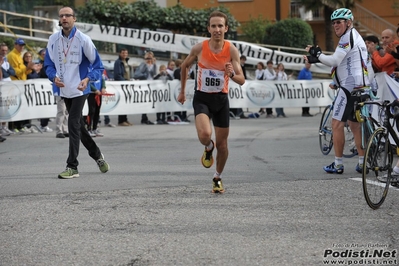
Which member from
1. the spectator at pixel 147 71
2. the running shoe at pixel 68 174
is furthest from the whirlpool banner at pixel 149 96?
the running shoe at pixel 68 174

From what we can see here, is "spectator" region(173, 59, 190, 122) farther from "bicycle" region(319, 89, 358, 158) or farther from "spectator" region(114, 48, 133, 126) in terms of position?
"bicycle" region(319, 89, 358, 158)

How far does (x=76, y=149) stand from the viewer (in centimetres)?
1129

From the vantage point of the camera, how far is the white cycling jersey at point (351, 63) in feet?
36.9

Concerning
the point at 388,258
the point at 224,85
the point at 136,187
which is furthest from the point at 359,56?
the point at 388,258

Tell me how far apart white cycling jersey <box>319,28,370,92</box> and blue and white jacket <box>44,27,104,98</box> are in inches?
120

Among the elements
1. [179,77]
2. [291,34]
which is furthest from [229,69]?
[291,34]

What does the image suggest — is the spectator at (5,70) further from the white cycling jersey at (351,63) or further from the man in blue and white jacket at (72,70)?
the white cycling jersey at (351,63)

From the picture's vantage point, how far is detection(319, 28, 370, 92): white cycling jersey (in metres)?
11.2

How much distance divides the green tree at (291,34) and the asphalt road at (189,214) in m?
31.9

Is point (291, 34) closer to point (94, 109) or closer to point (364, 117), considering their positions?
point (94, 109)

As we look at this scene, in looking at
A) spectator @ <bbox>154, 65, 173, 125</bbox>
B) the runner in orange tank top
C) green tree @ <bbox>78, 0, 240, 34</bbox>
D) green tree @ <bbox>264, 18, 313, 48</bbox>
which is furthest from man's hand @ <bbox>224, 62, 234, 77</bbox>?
green tree @ <bbox>264, 18, 313, 48</bbox>

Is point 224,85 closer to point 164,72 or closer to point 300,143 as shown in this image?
point 300,143

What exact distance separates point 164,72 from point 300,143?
27.8ft

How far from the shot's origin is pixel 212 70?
9.68 m
